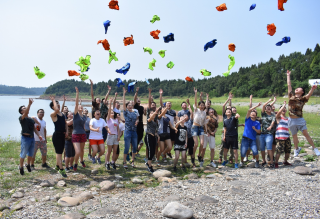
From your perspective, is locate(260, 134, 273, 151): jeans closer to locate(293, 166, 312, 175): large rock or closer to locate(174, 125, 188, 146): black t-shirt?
locate(293, 166, 312, 175): large rock

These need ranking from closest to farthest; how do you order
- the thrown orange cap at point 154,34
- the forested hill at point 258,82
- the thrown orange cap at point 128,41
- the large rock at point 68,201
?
1. the large rock at point 68,201
2. the thrown orange cap at point 128,41
3. the thrown orange cap at point 154,34
4. the forested hill at point 258,82

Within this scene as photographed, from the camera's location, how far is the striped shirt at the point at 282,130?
8451 mm

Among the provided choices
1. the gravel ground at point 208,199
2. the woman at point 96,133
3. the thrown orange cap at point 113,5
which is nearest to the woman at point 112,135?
the woman at point 96,133

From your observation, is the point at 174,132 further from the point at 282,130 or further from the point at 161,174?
the point at 282,130

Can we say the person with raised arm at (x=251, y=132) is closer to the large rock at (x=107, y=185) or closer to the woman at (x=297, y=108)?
the woman at (x=297, y=108)

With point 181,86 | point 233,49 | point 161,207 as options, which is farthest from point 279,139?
point 181,86

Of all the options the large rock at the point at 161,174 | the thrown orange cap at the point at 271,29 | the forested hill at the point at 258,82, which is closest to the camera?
the large rock at the point at 161,174

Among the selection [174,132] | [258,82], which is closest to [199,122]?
[174,132]

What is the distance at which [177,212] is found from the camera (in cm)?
490

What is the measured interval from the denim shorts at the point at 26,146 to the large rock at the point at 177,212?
4949mm

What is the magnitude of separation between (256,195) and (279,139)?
10.2 ft

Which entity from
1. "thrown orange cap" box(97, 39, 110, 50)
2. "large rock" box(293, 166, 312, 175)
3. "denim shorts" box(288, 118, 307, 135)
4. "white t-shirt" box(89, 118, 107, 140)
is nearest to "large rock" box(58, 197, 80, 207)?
"white t-shirt" box(89, 118, 107, 140)

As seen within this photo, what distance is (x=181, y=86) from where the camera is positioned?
121000 millimetres

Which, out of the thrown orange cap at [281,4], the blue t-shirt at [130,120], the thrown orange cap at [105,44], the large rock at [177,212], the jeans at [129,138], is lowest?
the large rock at [177,212]
